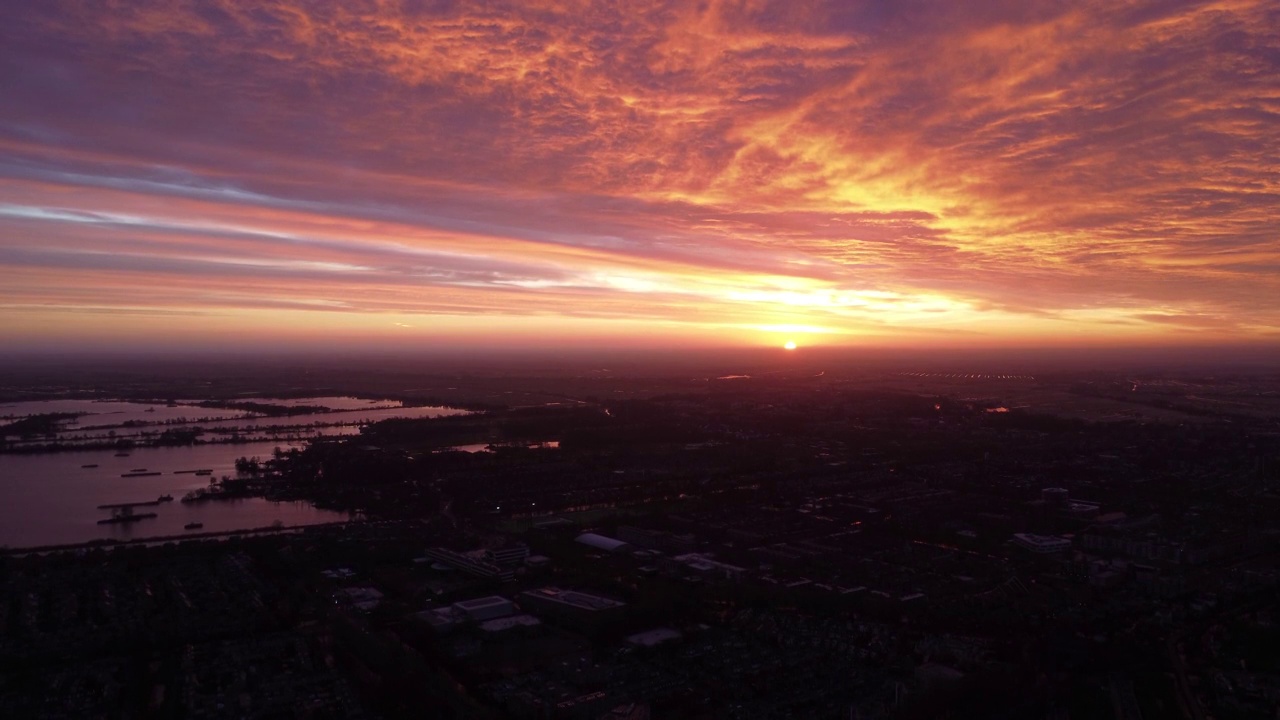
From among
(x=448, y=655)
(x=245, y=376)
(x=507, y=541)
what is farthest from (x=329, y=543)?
(x=245, y=376)

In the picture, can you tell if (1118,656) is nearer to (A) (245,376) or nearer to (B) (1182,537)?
(B) (1182,537)

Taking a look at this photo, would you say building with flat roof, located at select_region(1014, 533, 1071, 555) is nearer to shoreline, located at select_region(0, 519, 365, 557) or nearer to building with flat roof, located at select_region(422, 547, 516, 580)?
building with flat roof, located at select_region(422, 547, 516, 580)

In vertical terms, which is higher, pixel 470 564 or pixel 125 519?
pixel 470 564

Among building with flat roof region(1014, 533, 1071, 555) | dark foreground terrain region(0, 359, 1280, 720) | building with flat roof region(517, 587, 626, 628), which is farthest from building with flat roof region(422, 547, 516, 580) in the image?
building with flat roof region(1014, 533, 1071, 555)

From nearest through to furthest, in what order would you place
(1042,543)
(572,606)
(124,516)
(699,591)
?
(572,606) → (699,591) → (1042,543) → (124,516)

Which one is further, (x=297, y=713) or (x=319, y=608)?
(x=319, y=608)

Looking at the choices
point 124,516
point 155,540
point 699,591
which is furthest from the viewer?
point 124,516

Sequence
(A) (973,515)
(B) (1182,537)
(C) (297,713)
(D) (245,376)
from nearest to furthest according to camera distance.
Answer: (C) (297,713)
(B) (1182,537)
(A) (973,515)
(D) (245,376)

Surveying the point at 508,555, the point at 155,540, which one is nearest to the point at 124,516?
the point at 155,540

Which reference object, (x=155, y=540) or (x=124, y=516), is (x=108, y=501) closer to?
(x=124, y=516)
